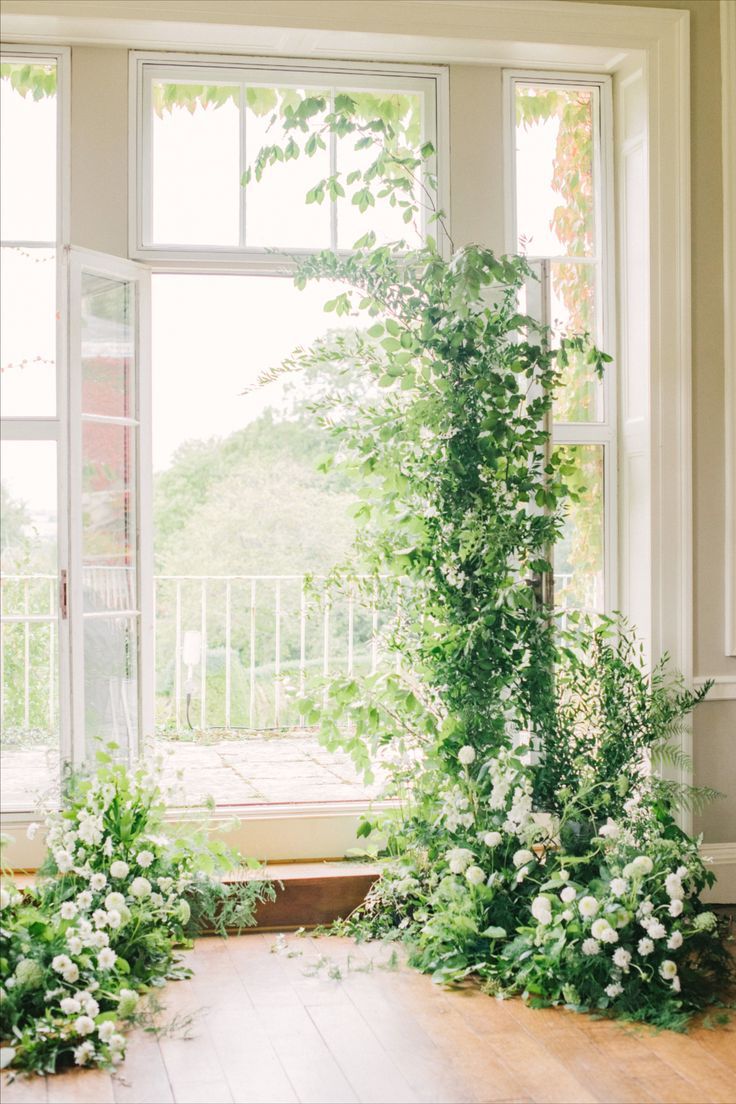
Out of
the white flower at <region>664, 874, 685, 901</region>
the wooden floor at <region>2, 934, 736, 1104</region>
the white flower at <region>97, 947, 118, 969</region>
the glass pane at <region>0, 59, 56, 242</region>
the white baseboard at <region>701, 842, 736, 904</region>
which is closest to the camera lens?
the wooden floor at <region>2, 934, 736, 1104</region>

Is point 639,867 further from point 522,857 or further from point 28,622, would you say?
point 28,622

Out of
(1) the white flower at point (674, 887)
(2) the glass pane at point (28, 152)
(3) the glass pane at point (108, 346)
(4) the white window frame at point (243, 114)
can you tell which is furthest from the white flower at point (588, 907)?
(2) the glass pane at point (28, 152)

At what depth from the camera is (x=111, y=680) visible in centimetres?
409

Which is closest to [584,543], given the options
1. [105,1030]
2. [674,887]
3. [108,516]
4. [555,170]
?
[555,170]

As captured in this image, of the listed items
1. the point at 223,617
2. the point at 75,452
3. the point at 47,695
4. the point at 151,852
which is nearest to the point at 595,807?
the point at 151,852

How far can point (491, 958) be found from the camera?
359 cm

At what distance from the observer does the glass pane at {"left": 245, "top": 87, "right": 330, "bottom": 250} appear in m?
4.30

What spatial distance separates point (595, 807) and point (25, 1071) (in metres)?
1.84

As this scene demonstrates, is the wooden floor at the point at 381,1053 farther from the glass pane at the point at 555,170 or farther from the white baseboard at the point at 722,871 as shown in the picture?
the glass pane at the point at 555,170

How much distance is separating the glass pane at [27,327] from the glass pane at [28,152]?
0.08m

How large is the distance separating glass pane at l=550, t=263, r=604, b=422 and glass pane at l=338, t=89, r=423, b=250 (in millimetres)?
566

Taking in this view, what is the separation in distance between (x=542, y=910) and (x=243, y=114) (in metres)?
2.90

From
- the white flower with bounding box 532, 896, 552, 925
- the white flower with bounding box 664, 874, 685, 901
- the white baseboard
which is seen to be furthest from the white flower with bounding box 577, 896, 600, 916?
the white baseboard

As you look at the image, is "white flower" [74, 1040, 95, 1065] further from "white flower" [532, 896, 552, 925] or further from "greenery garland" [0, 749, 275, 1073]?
"white flower" [532, 896, 552, 925]
